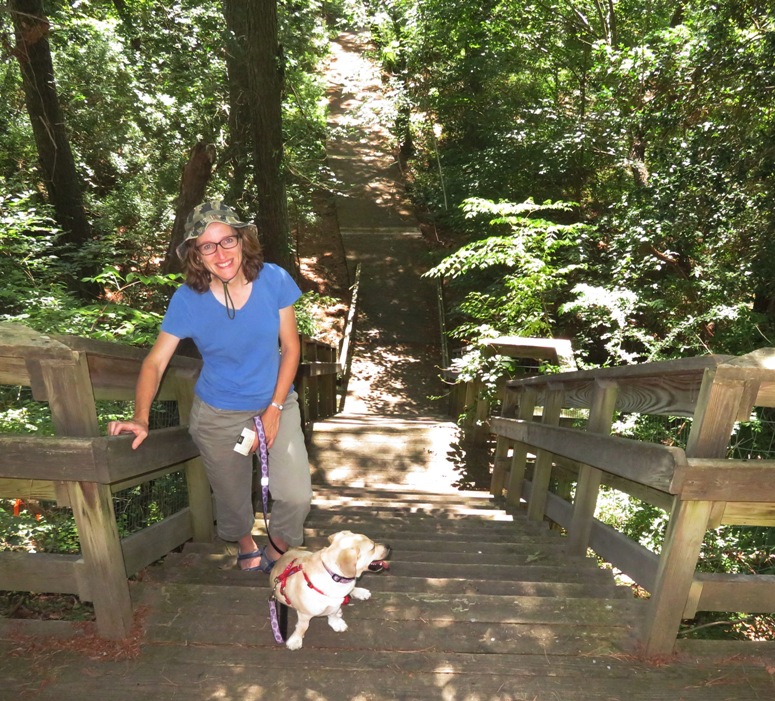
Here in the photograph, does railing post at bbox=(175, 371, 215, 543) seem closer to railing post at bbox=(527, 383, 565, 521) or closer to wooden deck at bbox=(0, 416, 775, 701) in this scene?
wooden deck at bbox=(0, 416, 775, 701)

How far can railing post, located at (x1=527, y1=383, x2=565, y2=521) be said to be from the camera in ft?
12.9

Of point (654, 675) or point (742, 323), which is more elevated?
point (742, 323)

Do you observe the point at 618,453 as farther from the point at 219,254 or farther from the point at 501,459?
the point at 501,459

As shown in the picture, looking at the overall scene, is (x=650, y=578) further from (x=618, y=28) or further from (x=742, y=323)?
(x=618, y=28)

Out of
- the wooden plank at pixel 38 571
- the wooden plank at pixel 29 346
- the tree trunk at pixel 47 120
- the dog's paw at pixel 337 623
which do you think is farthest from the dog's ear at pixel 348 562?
the tree trunk at pixel 47 120

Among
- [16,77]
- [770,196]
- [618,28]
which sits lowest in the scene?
[770,196]

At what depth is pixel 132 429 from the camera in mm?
2332

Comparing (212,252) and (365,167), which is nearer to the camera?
(212,252)

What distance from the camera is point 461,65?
12352 millimetres

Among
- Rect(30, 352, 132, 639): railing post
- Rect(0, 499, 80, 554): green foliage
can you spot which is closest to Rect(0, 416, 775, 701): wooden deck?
Rect(30, 352, 132, 639): railing post

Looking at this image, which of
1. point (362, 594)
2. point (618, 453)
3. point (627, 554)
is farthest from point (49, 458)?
point (627, 554)

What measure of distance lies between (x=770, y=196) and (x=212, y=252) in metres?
5.91

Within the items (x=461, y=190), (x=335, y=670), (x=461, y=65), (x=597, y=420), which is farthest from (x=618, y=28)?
(x=335, y=670)

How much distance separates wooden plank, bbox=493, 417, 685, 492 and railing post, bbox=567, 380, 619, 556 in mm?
92
